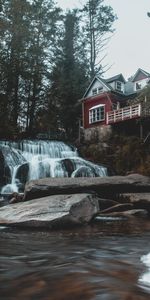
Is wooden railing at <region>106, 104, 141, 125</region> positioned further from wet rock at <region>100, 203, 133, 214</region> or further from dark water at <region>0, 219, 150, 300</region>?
dark water at <region>0, 219, 150, 300</region>

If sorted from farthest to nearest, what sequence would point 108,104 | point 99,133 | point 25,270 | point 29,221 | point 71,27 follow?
point 71,27 → point 108,104 → point 99,133 → point 29,221 → point 25,270

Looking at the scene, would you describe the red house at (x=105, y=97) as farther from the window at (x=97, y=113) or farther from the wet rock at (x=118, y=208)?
the wet rock at (x=118, y=208)

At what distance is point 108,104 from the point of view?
31250mm

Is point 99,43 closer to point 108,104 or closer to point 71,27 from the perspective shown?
point 71,27

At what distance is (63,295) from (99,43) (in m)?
40.5

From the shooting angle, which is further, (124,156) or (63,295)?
(124,156)

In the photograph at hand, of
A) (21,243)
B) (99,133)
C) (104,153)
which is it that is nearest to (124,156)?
(104,153)

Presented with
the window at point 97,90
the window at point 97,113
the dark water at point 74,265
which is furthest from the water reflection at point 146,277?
the window at point 97,90

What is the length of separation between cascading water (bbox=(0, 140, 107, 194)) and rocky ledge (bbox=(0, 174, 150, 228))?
605cm

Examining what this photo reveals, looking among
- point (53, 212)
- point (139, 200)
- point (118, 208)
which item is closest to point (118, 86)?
point (139, 200)

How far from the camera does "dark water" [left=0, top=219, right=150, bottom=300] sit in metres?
3.02

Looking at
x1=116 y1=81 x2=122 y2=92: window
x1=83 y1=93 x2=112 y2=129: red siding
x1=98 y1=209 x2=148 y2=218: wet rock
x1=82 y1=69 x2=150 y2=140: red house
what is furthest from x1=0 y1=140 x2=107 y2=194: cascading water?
x1=116 y1=81 x2=122 y2=92: window

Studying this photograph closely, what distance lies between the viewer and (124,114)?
1061 inches

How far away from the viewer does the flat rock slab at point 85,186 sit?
11.2 meters
